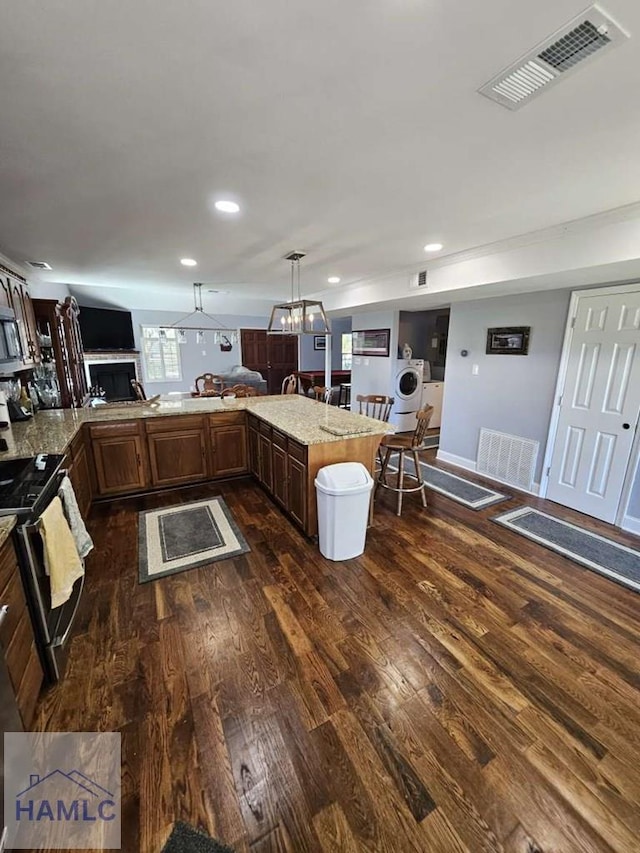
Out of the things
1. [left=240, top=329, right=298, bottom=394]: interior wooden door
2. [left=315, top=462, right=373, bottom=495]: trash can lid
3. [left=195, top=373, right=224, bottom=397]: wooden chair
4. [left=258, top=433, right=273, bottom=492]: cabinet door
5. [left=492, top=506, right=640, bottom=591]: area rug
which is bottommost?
[left=492, top=506, right=640, bottom=591]: area rug

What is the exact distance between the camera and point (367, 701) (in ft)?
5.25

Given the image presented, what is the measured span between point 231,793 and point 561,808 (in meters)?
1.17

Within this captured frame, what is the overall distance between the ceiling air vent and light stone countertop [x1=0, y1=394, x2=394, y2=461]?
203 cm

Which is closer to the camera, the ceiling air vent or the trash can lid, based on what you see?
the ceiling air vent

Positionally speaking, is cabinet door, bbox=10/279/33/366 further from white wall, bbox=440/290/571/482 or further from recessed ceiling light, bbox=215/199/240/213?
white wall, bbox=440/290/571/482

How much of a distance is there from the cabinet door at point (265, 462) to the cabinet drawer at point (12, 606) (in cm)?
219

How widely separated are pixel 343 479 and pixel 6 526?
1.85 meters

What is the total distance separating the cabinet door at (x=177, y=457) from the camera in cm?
367

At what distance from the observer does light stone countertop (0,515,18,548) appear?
1346mm

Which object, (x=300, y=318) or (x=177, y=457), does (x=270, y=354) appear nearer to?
(x=177, y=457)

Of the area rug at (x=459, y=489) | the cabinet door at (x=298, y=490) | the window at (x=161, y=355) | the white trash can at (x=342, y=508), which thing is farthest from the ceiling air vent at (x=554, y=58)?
the window at (x=161, y=355)

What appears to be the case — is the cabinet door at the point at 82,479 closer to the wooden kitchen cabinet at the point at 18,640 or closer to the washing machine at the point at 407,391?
the wooden kitchen cabinet at the point at 18,640

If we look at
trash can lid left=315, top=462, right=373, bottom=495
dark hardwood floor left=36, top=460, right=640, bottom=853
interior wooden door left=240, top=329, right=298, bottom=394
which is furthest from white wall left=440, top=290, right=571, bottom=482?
interior wooden door left=240, top=329, right=298, bottom=394

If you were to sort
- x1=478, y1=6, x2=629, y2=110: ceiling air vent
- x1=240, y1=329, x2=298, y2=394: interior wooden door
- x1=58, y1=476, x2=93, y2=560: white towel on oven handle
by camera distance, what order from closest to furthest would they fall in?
x1=478, y1=6, x2=629, y2=110: ceiling air vent
x1=58, y1=476, x2=93, y2=560: white towel on oven handle
x1=240, y1=329, x2=298, y2=394: interior wooden door
